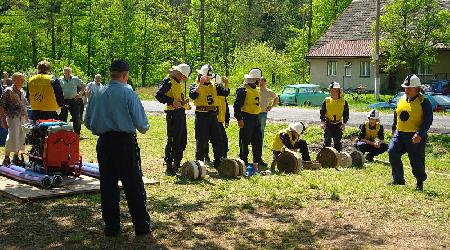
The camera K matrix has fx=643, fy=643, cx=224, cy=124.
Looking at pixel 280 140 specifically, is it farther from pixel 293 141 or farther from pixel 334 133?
pixel 334 133

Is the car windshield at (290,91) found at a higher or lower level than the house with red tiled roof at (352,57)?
lower

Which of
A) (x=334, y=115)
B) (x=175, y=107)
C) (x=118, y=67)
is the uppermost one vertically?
(x=118, y=67)

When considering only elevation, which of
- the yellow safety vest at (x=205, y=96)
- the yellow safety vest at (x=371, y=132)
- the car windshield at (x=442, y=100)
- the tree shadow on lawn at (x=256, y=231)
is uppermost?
the yellow safety vest at (x=205, y=96)

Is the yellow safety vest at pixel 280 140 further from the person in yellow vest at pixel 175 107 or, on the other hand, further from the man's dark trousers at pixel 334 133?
the person in yellow vest at pixel 175 107

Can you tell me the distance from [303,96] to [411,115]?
25.8 meters

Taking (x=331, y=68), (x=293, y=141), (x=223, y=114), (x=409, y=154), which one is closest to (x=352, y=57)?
(x=331, y=68)

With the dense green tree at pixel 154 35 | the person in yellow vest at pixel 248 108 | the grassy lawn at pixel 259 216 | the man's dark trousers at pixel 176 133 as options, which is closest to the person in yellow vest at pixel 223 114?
the person in yellow vest at pixel 248 108

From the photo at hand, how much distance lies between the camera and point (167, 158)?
11.5 meters

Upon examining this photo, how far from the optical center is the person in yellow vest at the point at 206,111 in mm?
11898

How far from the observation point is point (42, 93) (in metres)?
11.4

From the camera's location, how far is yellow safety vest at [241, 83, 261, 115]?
12703mm

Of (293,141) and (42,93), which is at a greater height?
(42,93)

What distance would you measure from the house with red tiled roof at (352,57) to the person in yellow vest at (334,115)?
32.0m

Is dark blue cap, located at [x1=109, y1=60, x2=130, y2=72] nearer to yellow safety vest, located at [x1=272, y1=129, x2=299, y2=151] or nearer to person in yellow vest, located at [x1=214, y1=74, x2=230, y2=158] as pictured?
person in yellow vest, located at [x1=214, y1=74, x2=230, y2=158]
